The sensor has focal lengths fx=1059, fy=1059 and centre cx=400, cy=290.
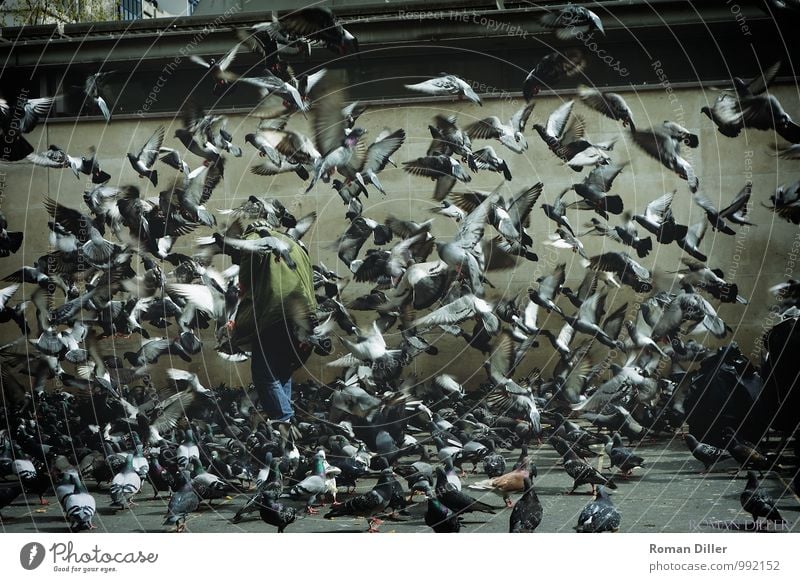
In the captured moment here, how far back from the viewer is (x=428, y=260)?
9469 millimetres

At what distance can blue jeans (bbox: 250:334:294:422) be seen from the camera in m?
9.46

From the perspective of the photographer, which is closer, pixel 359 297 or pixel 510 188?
pixel 510 188

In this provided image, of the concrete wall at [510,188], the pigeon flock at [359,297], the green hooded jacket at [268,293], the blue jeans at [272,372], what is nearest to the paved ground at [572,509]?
the pigeon flock at [359,297]

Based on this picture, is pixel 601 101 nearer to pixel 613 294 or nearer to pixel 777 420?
pixel 613 294

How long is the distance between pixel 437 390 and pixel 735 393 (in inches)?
100

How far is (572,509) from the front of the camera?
27.4ft

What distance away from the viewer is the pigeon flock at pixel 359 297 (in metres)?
8.98

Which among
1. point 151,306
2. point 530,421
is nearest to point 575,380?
point 530,421

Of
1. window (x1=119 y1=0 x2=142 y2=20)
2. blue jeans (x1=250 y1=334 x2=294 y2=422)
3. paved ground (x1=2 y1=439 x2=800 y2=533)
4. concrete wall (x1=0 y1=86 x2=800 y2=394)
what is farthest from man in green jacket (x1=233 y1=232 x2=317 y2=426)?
window (x1=119 y1=0 x2=142 y2=20)

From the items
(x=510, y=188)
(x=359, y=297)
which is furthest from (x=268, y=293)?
(x=510, y=188)

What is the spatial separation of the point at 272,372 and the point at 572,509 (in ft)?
9.61

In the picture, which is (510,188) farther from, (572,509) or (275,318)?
(572,509)

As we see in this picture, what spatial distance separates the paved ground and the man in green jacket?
1.07 m
